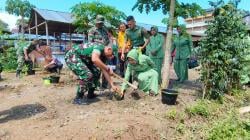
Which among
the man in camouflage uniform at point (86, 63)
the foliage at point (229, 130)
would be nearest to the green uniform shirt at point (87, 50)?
the man in camouflage uniform at point (86, 63)

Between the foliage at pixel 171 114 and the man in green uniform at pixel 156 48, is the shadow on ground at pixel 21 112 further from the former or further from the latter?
the man in green uniform at pixel 156 48

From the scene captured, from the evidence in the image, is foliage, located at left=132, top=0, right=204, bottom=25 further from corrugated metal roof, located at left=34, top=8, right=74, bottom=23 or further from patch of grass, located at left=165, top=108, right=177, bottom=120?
corrugated metal roof, located at left=34, top=8, right=74, bottom=23

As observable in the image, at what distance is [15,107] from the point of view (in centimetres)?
618

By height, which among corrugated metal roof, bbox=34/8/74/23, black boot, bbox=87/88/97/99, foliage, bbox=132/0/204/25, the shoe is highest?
corrugated metal roof, bbox=34/8/74/23

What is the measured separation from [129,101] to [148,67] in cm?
91

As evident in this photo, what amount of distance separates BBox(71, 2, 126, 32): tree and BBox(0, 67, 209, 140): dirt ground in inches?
116

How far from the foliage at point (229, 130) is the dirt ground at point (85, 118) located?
1.53ft

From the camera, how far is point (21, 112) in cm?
579

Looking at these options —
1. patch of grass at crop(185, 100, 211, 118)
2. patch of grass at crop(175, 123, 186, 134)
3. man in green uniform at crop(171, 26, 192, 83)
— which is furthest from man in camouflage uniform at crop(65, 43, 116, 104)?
man in green uniform at crop(171, 26, 192, 83)

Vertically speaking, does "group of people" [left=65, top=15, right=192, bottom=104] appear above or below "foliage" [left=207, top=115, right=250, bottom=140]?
above

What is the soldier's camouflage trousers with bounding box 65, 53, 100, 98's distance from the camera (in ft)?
19.2

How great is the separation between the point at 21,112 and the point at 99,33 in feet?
6.88

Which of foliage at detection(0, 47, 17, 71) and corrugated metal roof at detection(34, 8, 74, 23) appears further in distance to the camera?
corrugated metal roof at detection(34, 8, 74, 23)

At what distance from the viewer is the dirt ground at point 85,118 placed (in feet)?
14.8
